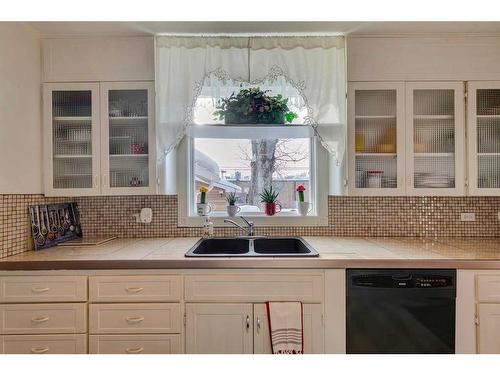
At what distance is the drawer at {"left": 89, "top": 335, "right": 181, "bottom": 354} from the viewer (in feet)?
5.48

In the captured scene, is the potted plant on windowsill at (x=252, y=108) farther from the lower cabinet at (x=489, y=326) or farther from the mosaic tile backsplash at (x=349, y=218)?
the lower cabinet at (x=489, y=326)

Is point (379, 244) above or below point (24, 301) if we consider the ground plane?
above

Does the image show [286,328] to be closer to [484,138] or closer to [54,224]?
[54,224]

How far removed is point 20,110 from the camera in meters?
1.92

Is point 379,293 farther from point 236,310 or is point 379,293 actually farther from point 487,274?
point 236,310

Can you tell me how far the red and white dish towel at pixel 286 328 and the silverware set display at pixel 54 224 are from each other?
1.50 metres

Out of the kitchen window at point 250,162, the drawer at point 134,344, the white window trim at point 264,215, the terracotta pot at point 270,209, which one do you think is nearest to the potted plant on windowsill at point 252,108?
the kitchen window at point 250,162

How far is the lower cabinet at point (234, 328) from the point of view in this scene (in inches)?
65.9

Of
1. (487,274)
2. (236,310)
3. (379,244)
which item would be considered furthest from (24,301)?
(487,274)

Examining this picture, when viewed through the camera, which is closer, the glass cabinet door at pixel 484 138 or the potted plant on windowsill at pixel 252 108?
the glass cabinet door at pixel 484 138

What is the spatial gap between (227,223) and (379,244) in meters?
1.09

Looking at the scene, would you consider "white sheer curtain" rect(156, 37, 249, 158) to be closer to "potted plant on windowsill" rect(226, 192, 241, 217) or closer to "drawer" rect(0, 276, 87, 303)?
"potted plant on windowsill" rect(226, 192, 241, 217)

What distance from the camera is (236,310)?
1.68m

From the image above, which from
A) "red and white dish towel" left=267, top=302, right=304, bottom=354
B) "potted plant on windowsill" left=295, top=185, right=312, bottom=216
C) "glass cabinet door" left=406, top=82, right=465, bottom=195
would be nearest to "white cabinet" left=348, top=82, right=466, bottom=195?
"glass cabinet door" left=406, top=82, right=465, bottom=195
